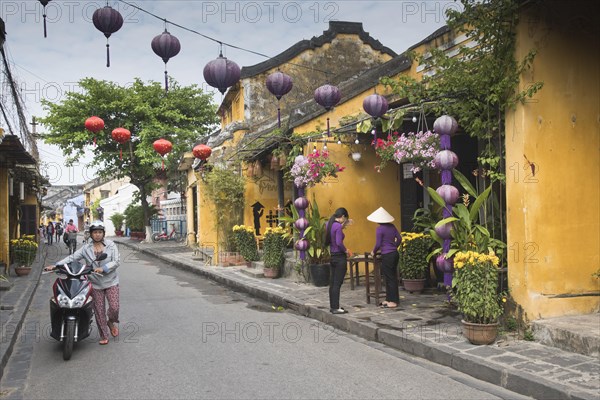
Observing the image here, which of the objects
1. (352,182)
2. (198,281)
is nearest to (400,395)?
(352,182)

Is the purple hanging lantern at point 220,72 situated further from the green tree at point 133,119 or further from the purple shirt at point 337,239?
the green tree at point 133,119

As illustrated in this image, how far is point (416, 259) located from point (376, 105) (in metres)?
3.34

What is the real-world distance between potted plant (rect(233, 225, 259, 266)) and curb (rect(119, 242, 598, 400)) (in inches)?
233

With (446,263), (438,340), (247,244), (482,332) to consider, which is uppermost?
(446,263)

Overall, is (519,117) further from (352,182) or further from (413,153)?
(352,182)

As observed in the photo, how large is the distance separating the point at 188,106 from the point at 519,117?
2697 centimetres

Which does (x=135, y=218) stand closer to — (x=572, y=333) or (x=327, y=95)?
(x=327, y=95)

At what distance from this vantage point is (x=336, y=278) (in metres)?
8.84

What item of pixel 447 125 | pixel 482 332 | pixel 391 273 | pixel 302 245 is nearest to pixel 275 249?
pixel 302 245

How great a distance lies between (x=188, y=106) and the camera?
31.5 m

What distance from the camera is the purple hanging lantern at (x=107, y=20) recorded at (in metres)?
7.59

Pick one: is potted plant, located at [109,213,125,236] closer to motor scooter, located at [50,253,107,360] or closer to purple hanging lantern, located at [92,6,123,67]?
purple hanging lantern, located at [92,6,123,67]

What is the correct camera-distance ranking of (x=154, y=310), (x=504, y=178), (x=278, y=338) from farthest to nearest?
(x=154, y=310), (x=278, y=338), (x=504, y=178)

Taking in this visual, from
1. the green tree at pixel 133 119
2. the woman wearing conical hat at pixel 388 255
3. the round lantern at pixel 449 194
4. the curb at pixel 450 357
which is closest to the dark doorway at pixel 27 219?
the green tree at pixel 133 119
